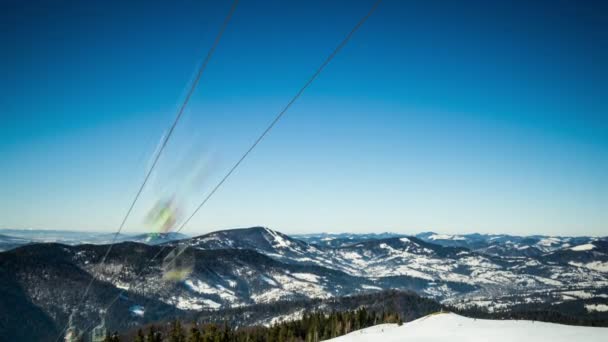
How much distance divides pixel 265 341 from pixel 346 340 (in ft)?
145

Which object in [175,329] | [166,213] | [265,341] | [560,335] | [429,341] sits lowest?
[265,341]

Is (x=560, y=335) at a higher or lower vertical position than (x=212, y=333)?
higher

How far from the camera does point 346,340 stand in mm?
65250

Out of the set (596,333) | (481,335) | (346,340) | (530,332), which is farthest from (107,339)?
(596,333)

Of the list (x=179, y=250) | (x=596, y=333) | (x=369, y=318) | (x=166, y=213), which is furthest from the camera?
(x=369, y=318)

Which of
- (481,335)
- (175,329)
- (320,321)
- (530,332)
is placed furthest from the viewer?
(320,321)

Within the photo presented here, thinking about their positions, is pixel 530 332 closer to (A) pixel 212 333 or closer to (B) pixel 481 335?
(B) pixel 481 335

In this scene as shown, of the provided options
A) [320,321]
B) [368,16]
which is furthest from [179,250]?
[320,321]

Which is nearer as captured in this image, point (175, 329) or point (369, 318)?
point (175, 329)

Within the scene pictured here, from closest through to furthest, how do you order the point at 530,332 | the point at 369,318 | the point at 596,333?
the point at 596,333
the point at 530,332
the point at 369,318

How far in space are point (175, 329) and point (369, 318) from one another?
6225cm

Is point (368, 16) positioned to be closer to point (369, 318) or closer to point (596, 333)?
point (596, 333)

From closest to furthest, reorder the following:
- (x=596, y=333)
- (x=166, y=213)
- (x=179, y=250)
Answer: (x=166, y=213) < (x=179, y=250) < (x=596, y=333)

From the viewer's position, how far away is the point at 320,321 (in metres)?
111
